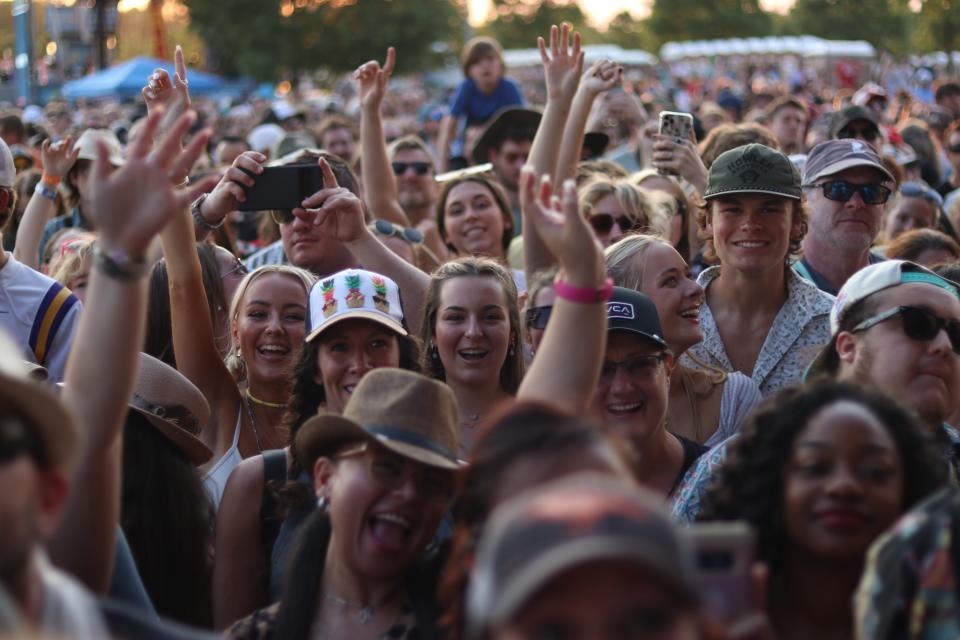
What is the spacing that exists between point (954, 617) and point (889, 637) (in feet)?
0.43

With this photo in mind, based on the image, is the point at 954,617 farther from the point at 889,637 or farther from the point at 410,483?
the point at 410,483

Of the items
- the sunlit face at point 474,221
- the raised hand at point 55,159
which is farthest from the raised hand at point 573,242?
the raised hand at point 55,159

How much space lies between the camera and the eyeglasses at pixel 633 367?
159 inches

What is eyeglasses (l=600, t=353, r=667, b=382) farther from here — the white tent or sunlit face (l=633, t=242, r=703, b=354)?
the white tent

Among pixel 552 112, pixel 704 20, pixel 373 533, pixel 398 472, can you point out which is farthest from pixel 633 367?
pixel 704 20

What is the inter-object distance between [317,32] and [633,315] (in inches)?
1683

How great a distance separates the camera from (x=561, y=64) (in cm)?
592

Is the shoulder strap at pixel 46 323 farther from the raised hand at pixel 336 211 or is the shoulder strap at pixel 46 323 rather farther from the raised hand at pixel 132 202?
the raised hand at pixel 132 202

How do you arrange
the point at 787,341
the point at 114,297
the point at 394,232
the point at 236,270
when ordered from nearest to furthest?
the point at 114,297 → the point at 787,341 → the point at 236,270 → the point at 394,232

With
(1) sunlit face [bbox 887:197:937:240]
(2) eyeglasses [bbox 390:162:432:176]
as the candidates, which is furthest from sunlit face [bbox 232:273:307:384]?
(1) sunlit face [bbox 887:197:937:240]

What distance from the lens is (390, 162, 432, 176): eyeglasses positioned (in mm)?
8289

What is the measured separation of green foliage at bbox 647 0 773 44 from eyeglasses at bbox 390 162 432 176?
209 ft

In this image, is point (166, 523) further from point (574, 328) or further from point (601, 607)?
point (601, 607)

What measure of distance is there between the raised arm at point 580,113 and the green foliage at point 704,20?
65.9 m
